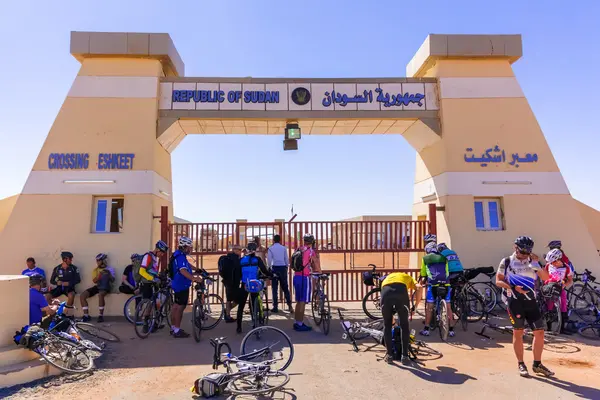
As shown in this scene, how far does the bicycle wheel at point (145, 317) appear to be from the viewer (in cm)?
734

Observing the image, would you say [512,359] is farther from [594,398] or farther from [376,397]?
[376,397]

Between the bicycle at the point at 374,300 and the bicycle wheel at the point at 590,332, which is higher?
the bicycle at the point at 374,300

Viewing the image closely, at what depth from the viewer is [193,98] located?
10000 mm

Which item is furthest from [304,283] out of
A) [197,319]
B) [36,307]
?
[36,307]

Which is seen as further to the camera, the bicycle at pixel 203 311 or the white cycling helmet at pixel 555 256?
the white cycling helmet at pixel 555 256

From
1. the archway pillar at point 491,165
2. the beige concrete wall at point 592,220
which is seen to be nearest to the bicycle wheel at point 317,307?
the archway pillar at point 491,165

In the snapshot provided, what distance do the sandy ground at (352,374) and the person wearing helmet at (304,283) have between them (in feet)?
2.22

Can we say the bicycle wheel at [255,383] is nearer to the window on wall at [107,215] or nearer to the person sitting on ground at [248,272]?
the person sitting on ground at [248,272]

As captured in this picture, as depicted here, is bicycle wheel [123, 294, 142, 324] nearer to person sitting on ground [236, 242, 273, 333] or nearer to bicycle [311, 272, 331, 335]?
person sitting on ground [236, 242, 273, 333]

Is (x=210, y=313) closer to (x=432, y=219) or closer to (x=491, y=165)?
(x=432, y=219)

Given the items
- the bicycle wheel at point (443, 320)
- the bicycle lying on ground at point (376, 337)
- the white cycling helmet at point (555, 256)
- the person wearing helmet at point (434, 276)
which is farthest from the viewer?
the white cycling helmet at point (555, 256)

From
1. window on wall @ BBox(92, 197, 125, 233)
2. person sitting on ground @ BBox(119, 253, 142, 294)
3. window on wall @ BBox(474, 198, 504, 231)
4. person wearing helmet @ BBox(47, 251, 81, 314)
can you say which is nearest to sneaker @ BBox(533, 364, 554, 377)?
window on wall @ BBox(474, 198, 504, 231)

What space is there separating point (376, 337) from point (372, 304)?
Answer: 95.8 inches

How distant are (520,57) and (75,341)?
38.2ft
